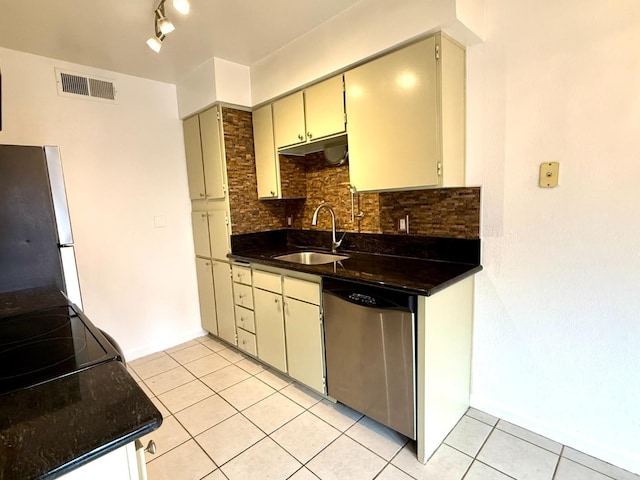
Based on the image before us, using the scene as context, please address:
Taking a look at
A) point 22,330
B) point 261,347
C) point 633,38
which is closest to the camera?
point 22,330

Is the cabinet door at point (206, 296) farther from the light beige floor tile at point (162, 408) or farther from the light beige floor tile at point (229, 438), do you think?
the light beige floor tile at point (229, 438)

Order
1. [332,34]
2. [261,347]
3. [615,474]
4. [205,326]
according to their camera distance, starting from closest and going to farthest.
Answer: [615,474]
[332,34]
[261,347]
[205,326]

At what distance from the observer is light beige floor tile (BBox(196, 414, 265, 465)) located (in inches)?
71.4

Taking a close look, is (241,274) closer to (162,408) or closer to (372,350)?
(162,408)

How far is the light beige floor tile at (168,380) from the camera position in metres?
2.48

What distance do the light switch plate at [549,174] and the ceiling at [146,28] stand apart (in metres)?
1.40

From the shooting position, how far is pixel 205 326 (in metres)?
3.35

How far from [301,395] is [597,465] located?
1621mm

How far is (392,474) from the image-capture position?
1.63m

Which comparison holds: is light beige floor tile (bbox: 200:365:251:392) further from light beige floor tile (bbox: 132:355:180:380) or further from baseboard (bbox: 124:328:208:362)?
baseboard (bbox: 124:328:208:362)

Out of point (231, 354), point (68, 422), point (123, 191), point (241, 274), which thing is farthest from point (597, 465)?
point (123, 191)

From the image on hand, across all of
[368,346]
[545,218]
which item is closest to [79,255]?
[368,346]

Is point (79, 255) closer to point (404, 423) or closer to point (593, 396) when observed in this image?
point (404, 423)

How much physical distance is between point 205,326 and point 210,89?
219cm
